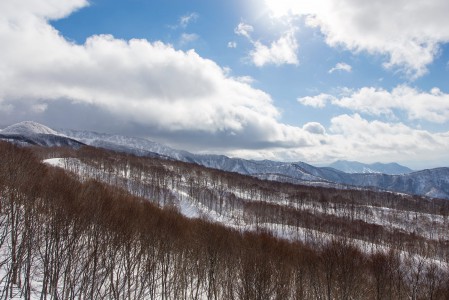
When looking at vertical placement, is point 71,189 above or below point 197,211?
above

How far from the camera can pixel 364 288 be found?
123 feet

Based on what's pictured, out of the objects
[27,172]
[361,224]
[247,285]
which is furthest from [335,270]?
[361,224]

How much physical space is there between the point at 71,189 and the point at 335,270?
89.2 ft

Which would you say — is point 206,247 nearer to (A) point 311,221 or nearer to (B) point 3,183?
(B) point 3,183

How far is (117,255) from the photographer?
111ft

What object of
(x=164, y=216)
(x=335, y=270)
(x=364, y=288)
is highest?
(x=164, y=216)

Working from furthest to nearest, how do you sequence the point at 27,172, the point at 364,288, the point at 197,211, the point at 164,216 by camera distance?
the point at 197,211 → the point at 164,216 → the point at 364,288 → the point at 27,172

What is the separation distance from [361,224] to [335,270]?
139m

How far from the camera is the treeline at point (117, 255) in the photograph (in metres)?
25.2

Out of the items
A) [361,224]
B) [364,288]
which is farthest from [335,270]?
[361,224]

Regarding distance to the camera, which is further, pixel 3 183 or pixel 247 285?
pixel 247 285

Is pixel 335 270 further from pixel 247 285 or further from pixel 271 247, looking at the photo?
pixel 247 285

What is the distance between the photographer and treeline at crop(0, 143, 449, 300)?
25.2m

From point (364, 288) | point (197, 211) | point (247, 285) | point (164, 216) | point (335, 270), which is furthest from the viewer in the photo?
point (197, 211)
